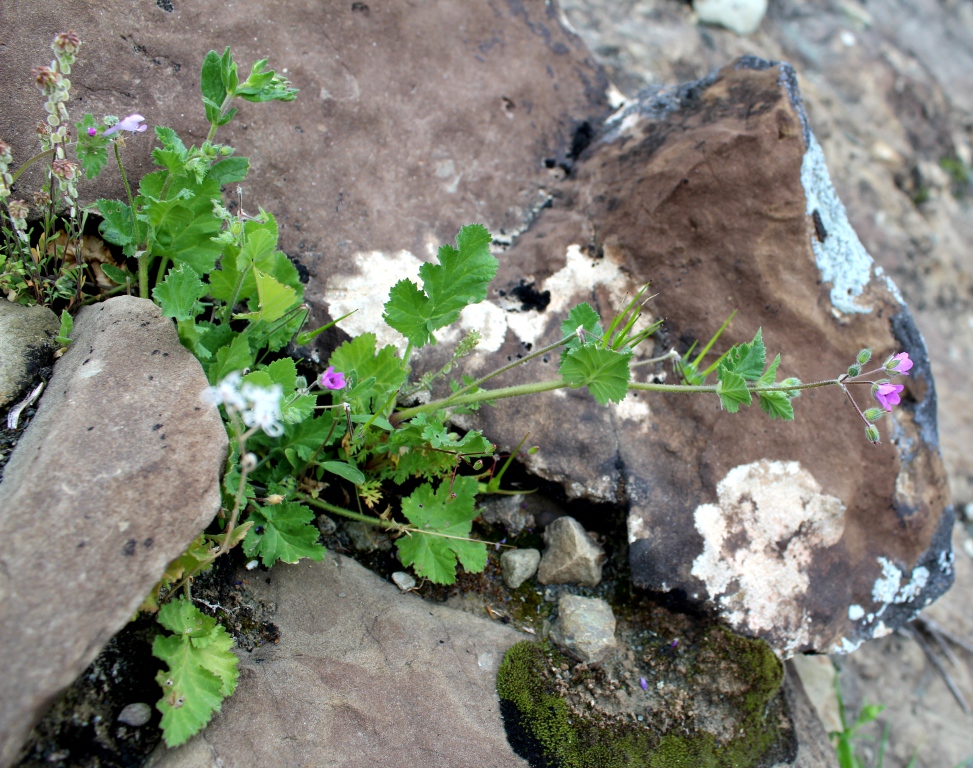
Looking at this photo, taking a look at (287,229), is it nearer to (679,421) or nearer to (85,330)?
(85,330)

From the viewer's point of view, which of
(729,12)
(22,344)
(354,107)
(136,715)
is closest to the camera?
(136,715)

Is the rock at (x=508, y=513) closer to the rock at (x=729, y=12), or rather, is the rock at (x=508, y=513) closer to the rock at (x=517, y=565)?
the rock at (x=517, y=565)

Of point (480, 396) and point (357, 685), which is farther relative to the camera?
point (480, 396)

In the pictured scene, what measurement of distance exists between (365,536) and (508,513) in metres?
0.56

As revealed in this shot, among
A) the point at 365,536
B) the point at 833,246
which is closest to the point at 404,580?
the point at 365,536

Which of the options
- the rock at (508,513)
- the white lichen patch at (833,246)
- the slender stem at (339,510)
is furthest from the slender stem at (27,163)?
the white lichen patch at (833,246)

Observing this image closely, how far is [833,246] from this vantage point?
3109 millimetres

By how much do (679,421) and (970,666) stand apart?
256 cm

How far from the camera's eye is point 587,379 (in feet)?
7.02

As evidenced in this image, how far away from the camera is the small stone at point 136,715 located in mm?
1812

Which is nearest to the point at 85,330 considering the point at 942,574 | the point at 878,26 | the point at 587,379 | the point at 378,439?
the point at 378,439

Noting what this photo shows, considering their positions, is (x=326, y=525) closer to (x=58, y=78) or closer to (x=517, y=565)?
(x=517, y=565)

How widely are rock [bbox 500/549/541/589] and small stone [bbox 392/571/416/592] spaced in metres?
0.36

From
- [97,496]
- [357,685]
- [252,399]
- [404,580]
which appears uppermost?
[252,399]
